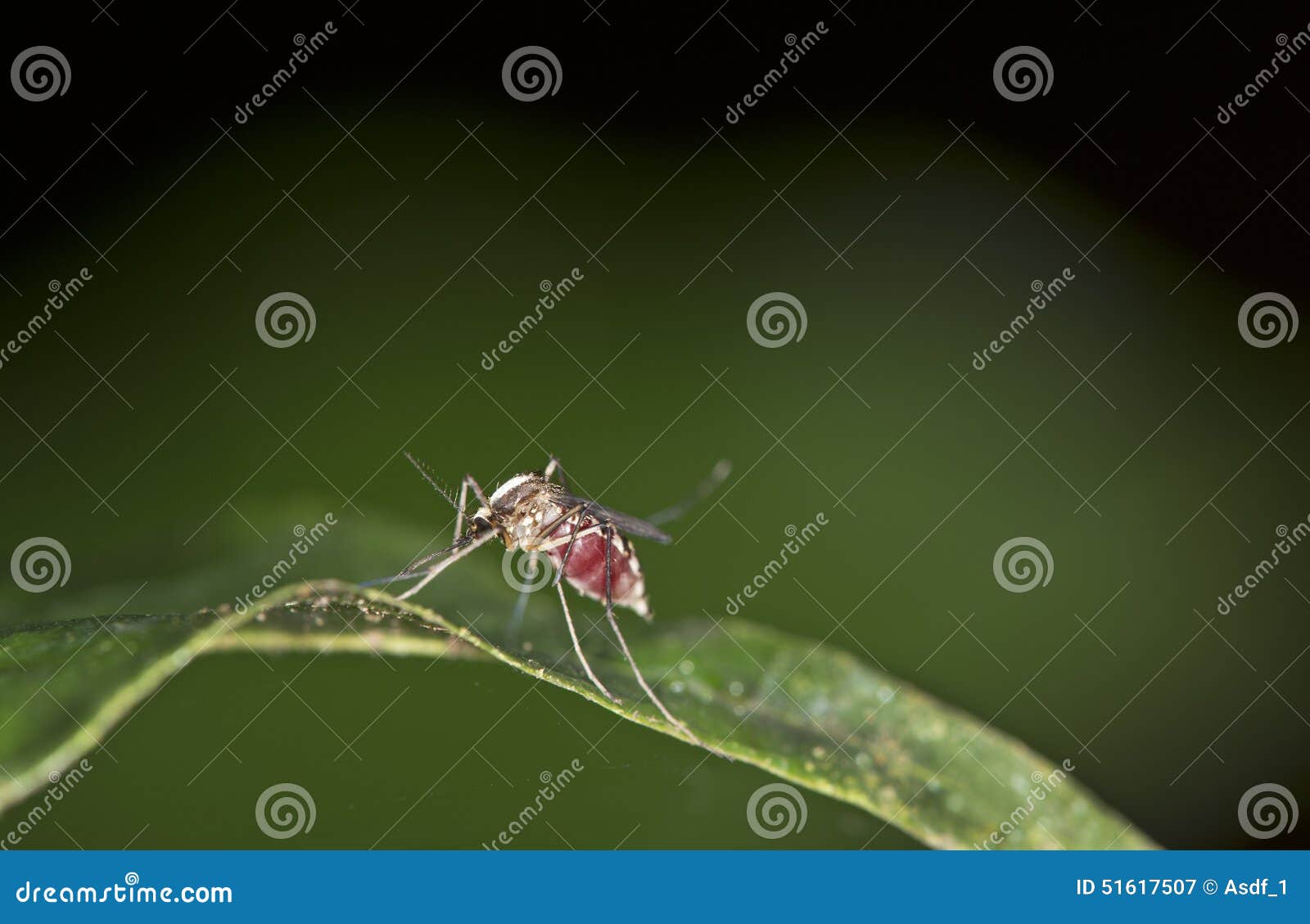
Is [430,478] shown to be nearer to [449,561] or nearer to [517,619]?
[449,561]

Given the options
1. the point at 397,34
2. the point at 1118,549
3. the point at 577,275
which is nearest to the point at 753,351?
the point at 577,275

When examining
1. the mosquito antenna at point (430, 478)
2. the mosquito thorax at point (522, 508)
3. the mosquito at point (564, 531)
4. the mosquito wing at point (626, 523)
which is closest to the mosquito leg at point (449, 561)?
the mosquito at point (564, 531)

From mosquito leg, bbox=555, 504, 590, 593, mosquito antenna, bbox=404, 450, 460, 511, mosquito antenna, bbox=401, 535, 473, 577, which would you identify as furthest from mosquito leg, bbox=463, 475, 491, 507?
mosquito leg, bbox=555, 504, 590, 593

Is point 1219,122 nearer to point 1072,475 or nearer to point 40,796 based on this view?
point 1072,475

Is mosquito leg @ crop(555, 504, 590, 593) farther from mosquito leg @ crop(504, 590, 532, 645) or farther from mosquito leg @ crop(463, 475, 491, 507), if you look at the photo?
mosquito leg @ crop(463, 475, 491, 507)

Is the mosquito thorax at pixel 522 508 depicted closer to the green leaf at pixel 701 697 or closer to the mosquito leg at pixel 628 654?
the mosquito leg at pixel 628 654

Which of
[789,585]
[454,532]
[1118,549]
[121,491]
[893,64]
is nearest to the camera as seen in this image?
[121,491]
